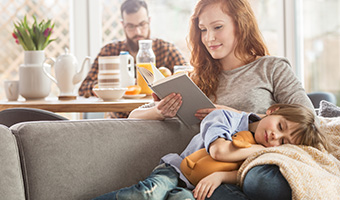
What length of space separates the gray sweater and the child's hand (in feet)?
1.45

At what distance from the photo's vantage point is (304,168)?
1268 millimetres

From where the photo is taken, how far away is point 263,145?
1485mm

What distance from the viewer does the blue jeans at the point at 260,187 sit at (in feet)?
4.03

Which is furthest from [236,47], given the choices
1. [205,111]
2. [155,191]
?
[155,191]

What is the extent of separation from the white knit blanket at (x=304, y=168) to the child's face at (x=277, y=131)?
0.17 feet

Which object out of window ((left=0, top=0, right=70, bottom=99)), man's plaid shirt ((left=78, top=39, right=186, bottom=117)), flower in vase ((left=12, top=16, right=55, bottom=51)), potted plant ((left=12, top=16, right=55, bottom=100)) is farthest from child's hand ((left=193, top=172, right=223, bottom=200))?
window ((left=0, top=0, right=70, bottom=99))

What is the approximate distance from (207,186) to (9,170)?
0.56m

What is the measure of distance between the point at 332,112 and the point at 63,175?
1030 mm

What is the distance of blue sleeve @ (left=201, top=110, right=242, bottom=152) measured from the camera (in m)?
1.40

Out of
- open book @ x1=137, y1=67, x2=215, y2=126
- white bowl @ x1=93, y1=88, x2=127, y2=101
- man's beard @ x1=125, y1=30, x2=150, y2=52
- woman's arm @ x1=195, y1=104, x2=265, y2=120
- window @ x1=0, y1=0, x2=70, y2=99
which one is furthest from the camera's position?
window @ x1=0, y1=0, x2=70, y2=99

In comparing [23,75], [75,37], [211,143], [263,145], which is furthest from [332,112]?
[75,37]

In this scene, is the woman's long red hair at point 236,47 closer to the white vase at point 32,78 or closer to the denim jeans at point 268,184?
the denim jeans at point 268,184

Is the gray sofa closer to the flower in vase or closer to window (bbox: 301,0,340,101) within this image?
the flower in vase

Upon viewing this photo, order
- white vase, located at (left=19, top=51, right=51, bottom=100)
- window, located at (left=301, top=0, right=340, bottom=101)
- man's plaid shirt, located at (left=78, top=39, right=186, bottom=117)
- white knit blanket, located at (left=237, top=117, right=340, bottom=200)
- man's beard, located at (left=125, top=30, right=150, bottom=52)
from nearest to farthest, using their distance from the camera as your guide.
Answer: white knit blanket, located at (left=237, top=117, right=340, bottom=200) → white vase, located at (left=19, top=51, right=51, bottom=100) → man's plaid shirt, located at (left=78, top=39, right=186, bottom=117) → man's beard, located at (left=125, top=30, right=150, bottom=52) → window, located at (left=301, top=0, right=340, bottom=101)
